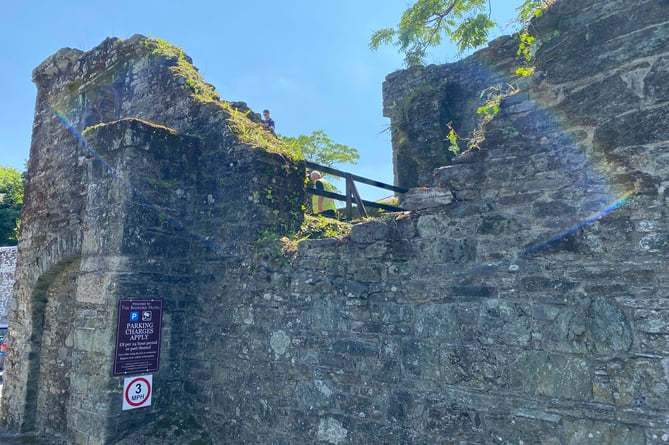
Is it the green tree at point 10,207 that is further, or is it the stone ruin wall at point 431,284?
the green tree at point 10,207

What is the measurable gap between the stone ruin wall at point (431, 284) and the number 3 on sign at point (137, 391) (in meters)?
0.08

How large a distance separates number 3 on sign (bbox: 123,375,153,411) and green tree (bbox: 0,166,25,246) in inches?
1047

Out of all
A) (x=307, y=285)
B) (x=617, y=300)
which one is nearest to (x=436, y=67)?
(x=307, y=285)

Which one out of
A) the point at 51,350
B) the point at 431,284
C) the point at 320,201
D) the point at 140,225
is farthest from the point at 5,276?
the point at 431,284

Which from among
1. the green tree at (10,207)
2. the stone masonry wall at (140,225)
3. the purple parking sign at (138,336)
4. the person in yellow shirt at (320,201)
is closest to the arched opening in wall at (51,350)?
the stone masonry wall at (140,225)

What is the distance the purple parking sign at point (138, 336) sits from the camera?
18.0ft

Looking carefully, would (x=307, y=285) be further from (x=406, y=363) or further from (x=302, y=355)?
(x=406, y=363)

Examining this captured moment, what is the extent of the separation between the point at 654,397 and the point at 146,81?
23.7 feet

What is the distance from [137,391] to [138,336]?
0.60m

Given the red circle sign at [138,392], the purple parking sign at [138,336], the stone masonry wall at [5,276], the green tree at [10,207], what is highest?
the green tree at [10,207]

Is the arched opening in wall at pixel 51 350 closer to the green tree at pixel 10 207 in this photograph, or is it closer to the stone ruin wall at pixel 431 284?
the stone ruin wall at pixel 431 284

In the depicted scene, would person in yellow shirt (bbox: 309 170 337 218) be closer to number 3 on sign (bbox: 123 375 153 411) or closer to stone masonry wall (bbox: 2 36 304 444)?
stone masonry wall (bbox: 2 36 304 444)

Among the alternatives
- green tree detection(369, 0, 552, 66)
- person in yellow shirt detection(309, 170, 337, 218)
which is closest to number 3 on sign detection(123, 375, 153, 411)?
person in yellow shirt detection(309, 170, 337, 218)

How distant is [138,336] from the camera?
5664 millimetres
